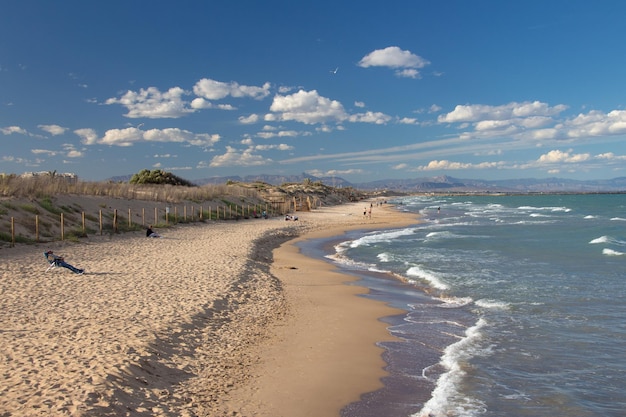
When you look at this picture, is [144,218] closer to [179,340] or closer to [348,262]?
[348,262]

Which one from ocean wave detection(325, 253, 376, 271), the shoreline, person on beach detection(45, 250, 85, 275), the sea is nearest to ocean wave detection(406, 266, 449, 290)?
the sea

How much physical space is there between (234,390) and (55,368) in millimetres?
2543

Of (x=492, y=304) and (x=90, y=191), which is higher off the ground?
(x=90, y=191)

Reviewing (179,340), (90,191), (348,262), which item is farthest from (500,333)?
(90,191)

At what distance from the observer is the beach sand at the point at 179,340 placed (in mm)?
6133

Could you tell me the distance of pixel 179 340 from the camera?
8.52m

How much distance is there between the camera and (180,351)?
8.02 m

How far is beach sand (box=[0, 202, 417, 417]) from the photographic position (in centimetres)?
613

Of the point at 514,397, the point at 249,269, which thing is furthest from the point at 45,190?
the point at 514,397

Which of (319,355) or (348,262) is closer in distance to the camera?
(319,355)

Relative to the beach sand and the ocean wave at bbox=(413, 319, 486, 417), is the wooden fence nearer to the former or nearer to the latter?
the beach sand

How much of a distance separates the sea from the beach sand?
76 centimetres

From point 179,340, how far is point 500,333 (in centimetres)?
686

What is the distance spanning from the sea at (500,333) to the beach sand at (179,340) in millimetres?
762
